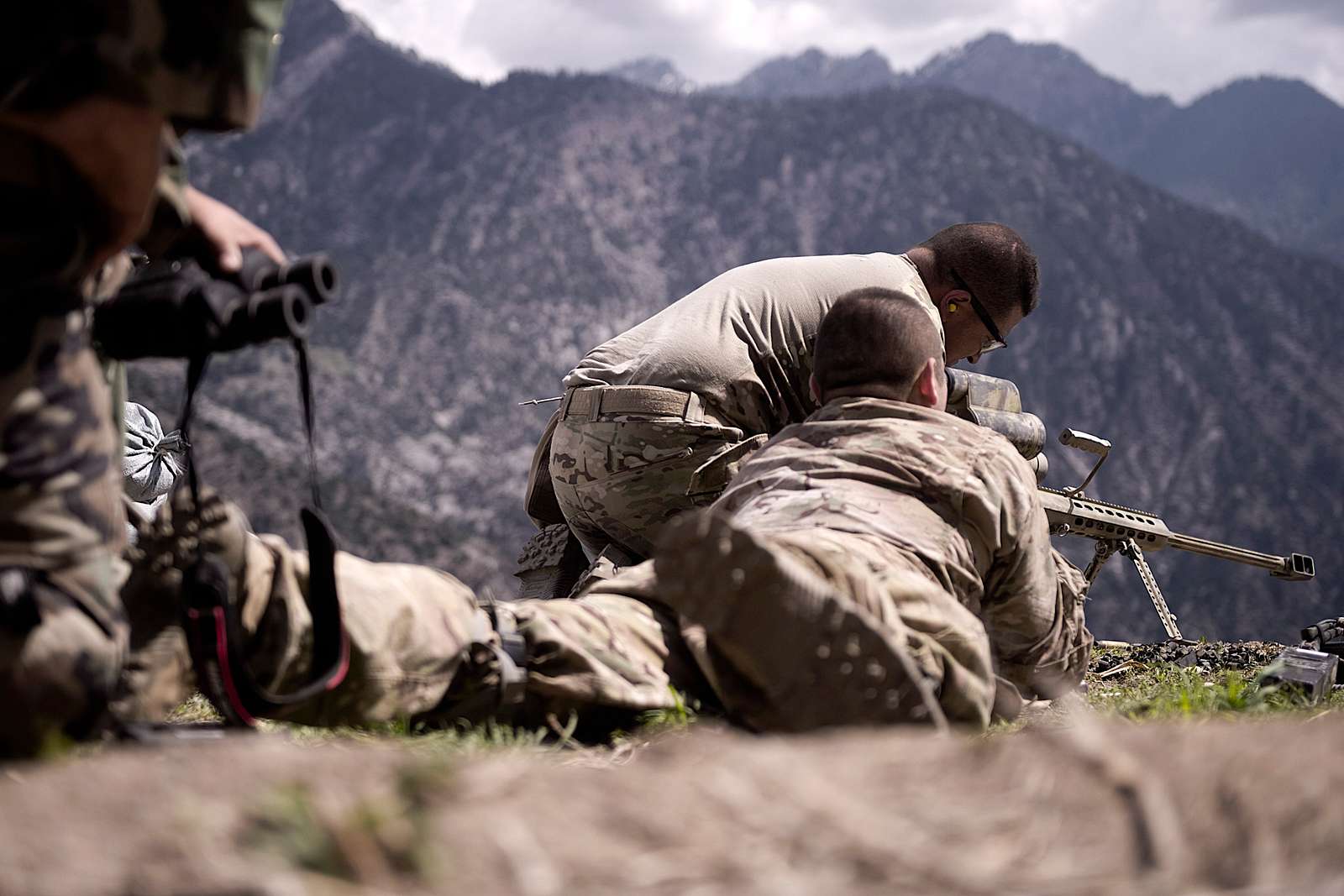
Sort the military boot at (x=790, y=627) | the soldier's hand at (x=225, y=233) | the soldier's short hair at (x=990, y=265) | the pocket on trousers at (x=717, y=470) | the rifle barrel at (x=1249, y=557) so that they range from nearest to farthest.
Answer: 1. the military boot at (x=790, y=627)
2. the soldier's hand at (x=225, y=233)
3. the pocket on trousers at (x=717, y=470)
4. the soldier's short hair at (x=990, y=265)
5. the rifle barrel at (x=1249, y=557)

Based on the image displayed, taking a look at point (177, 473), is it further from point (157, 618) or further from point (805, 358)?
point (157, 618)

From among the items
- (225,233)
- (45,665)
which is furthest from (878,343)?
(45,665)

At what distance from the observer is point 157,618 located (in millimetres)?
2117

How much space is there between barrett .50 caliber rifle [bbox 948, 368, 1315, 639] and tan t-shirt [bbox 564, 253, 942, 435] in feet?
1.59

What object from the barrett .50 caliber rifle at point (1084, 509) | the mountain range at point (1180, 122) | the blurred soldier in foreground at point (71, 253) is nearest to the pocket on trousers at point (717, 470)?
the barrett .50 caliber rifle at point (1084, 509)

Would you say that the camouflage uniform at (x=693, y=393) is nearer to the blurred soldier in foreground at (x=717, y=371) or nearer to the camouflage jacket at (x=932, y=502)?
the blurred soldier in foreground at (x=717, y=371)

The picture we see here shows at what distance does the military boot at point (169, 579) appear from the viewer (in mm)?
2088

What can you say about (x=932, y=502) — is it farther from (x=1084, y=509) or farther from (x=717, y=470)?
(x=1084, y=509)

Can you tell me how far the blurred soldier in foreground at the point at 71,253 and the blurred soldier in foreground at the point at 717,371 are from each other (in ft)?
8.60

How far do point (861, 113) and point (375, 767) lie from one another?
313 feet

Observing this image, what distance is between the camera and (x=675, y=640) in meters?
2.73

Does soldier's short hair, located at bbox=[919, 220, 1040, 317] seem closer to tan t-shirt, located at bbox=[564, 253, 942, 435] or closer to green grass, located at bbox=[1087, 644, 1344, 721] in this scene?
tan t-shirt, located at bbox=[564, 253, 942, 435]

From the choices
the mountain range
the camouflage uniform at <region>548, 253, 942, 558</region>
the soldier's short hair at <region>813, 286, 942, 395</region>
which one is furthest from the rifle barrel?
the mountain range

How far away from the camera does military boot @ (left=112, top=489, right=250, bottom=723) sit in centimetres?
209
